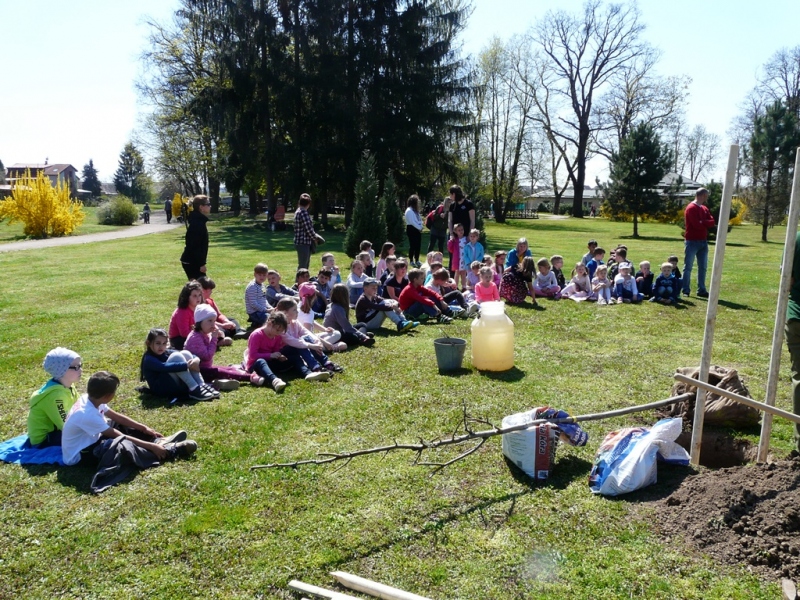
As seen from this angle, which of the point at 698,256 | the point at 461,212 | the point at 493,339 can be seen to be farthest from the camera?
the point at 461,212

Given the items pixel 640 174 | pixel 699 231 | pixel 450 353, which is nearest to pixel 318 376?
pixel 450 353

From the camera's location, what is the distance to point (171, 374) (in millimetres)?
6414

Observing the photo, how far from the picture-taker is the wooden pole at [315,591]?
3.20m

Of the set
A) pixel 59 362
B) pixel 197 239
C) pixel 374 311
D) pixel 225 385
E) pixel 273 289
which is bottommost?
pixel 225 385

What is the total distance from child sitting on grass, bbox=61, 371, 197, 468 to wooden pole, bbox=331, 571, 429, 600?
217cm

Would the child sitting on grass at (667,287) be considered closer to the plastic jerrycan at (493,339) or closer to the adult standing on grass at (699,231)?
the adult standing on grass at (699,231)

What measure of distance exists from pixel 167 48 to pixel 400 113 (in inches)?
839

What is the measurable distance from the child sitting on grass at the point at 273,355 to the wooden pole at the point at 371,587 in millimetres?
3645

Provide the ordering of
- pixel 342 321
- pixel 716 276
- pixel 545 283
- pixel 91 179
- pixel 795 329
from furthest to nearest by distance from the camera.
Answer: pixel 91 179 → pixel 545 283 → pixel 342 321 → pixel 795 329 → pixel 716 276

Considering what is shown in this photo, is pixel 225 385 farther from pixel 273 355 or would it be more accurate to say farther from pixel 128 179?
pixel 128 179

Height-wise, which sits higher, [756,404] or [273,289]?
[756,404]

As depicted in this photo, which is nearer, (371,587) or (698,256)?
(371,587)

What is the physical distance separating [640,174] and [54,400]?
32539 mm

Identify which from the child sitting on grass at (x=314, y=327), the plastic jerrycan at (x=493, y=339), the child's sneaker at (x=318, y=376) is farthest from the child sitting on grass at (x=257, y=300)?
the plastic jerrycan at (x=493, y=339)
